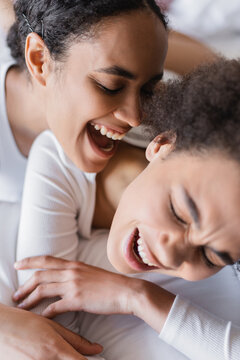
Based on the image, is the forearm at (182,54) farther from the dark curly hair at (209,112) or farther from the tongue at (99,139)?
the dark curly hair at (209,112)

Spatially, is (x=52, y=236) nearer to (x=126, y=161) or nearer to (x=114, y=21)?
(x=126, y=161)

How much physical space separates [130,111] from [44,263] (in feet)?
1.49

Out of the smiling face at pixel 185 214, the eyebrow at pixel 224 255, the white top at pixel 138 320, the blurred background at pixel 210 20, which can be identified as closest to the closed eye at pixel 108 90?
the smiling face at pixel 185 214

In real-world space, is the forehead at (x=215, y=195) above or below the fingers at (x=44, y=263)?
above

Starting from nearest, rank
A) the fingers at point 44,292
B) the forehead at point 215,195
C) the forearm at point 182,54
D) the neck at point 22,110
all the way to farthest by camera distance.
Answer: the forehead at point 215,195 → the fingers at point 44,292 → the neck at point 22,110 → the forearm at point 182,54

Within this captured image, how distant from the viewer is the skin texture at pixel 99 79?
3.27 feet

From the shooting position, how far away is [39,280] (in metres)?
1.17

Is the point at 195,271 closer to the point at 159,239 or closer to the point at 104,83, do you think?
the point at 159,239

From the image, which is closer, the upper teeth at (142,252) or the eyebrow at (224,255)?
the eyebrow at (224,255)

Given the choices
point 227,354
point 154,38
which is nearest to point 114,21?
point 154,38

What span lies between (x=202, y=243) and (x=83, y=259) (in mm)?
529

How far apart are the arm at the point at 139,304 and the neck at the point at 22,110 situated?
48 cm

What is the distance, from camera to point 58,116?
1.16 meters

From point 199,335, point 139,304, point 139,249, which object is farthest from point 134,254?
point 199,335
